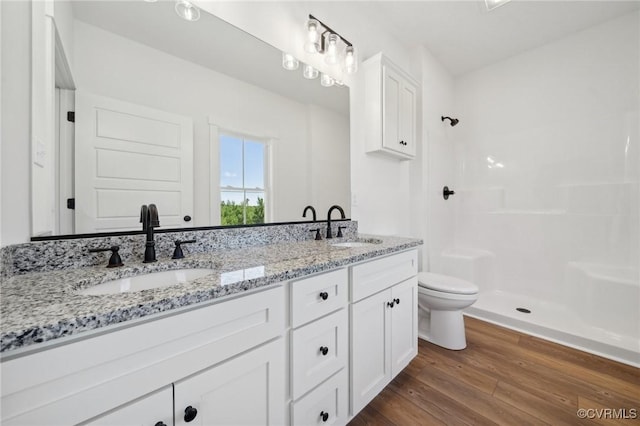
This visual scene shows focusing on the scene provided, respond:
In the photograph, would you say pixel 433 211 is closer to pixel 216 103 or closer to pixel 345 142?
pixel 345 142

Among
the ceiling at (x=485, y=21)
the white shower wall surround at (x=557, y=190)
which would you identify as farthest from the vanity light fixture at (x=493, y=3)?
the white shower wall surround at (x=557, y=190)

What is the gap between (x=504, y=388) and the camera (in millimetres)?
1419

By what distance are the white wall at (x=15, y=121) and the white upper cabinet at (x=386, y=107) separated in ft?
5.78

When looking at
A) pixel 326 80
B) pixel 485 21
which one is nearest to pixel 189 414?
pixel 326 80

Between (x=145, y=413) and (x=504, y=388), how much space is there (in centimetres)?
180

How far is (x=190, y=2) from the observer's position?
1.13m

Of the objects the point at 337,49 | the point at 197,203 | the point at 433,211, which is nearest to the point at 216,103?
the point at 197,203

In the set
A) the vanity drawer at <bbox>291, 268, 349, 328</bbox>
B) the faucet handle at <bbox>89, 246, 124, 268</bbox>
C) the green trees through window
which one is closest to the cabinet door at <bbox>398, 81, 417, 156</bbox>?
the green trees through window

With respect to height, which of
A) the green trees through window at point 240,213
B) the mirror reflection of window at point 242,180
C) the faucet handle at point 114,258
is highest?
the mirror reflection of window at point 242,180

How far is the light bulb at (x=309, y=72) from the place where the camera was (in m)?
1.60

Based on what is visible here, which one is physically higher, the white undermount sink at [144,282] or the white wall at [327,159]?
the white wall at [327,159]

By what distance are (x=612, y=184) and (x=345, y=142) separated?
2299mm

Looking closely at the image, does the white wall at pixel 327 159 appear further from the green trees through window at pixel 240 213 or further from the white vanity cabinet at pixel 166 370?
the white vanity cabinet at pixel 166 370

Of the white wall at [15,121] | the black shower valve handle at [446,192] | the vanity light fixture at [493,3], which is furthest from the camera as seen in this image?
the black shower valve handle at [446,192]
